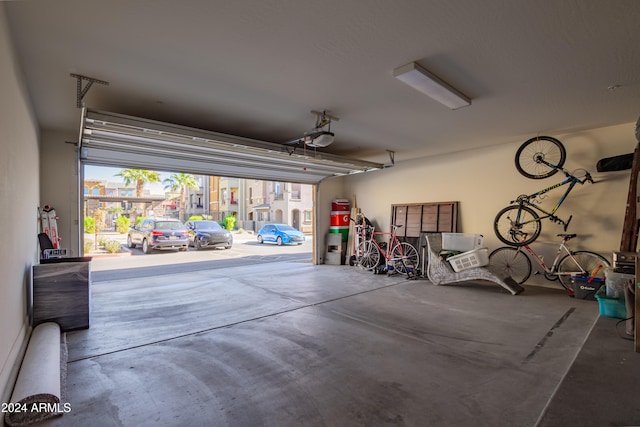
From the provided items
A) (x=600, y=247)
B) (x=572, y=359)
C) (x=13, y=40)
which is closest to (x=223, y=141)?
(x=13, y=40)

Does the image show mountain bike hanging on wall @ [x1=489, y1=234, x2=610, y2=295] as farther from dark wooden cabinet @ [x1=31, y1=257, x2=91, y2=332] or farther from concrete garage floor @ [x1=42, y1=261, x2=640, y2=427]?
dark wooden cabinet @ [x1=31, y1=257, x2=91, y2=332]

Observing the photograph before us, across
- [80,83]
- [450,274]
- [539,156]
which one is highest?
[80,83]

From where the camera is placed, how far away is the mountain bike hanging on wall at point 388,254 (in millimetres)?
6859

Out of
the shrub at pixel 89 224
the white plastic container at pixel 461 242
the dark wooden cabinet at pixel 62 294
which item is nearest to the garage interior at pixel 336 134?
the dark wooden cabinet at pixel 62 294

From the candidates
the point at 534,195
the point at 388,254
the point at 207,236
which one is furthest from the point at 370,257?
the point at 207,236

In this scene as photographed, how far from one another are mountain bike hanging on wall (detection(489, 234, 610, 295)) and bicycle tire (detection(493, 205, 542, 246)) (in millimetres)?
100

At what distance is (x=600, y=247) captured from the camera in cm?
495

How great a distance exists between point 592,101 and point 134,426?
18.0ft

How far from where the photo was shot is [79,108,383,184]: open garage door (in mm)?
3779

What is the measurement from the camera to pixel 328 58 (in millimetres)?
2752

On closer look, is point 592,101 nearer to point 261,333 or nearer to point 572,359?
point 572,359

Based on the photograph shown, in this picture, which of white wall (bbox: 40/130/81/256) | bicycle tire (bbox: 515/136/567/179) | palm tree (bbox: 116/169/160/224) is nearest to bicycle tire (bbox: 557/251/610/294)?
bicycle tire (bbox: 515/136/567/179)

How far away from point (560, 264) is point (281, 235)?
10866mm

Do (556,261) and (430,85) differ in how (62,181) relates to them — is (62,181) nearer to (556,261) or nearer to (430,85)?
(430,85)
